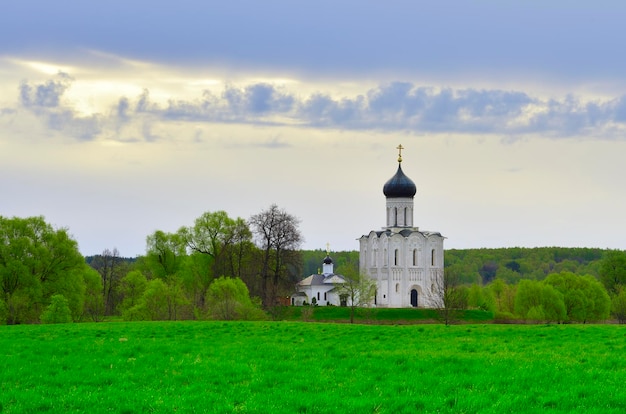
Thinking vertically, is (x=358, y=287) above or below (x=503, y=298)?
above

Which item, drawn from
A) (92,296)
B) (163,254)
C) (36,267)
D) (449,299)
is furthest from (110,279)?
(449,299)

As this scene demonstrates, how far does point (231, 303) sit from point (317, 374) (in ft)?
125

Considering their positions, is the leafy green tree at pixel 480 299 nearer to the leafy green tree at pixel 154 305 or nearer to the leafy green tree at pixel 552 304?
the leafy green tree at pixel 552 304

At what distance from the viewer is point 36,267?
174 ft

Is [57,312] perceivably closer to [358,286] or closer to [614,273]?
[358,286]

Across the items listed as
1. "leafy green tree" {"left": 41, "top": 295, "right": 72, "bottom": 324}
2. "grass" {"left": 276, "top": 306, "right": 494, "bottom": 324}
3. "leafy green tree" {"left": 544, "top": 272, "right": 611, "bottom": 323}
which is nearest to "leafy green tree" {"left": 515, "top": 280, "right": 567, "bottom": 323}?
"leafy green tree" {"left": 544, "top": 272, "right": 611, "bottom": 323}

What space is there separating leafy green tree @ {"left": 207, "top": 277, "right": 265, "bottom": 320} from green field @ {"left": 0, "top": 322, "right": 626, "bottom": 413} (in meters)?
28.0

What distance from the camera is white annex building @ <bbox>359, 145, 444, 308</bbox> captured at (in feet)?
295

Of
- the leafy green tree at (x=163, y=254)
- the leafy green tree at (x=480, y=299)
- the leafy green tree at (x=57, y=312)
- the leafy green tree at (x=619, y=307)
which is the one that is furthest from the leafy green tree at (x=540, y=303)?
the leafy green tree at (x=57, y=312)

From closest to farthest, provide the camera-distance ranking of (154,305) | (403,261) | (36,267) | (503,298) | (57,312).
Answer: (57,312), (36,267), (154,305), (403,261), (503,298)

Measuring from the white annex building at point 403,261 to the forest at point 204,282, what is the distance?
5268mm

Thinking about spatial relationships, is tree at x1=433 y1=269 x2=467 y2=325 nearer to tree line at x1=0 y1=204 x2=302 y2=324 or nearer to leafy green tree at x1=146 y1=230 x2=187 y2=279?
tree line at x1=0 y1=204 x2=302 y2=324

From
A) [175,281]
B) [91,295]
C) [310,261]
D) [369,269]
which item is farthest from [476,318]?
[310,261]

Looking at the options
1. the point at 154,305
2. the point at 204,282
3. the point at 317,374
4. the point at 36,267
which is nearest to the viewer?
the point at 317,374
